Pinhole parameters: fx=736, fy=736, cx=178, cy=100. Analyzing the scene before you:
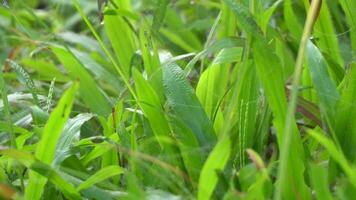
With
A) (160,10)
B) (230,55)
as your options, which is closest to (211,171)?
(230,55)

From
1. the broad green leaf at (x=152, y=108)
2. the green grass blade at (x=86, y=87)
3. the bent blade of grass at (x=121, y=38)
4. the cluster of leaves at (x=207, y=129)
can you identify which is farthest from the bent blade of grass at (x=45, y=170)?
the bent blade of grass at (x=121, y=38)

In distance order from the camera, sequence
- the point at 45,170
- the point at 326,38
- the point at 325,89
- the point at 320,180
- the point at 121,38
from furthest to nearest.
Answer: the point at 121,38
the point at 326,38
the point at 325,89
the point at 45,170
the point at 320,180

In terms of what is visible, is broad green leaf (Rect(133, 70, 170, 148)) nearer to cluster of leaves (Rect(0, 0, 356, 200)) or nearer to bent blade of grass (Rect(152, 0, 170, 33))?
cluster of leaves (Rect(0, 0, 356, 200))

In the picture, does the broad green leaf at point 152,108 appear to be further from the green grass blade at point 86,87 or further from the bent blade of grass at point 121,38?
the bent blade of grass at point 121,38

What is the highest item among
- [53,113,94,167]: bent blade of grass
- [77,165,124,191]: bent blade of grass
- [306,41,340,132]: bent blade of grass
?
[306,41,340,132]: bent blade of grass

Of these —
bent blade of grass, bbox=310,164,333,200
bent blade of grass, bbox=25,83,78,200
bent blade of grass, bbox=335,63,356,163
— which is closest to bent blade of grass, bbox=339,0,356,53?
bent blade of grass, bbox=335,63,356,163

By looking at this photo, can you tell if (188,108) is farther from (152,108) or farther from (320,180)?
(320,180)
